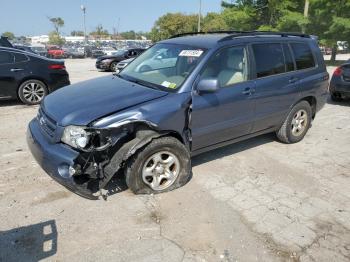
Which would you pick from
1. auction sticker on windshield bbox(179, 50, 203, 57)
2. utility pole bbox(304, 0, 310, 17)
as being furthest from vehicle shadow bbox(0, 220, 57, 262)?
utility pole bbox(304, 0, 310, 17)

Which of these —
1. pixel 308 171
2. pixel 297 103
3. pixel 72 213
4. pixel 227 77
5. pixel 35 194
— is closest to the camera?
pixel 72 213

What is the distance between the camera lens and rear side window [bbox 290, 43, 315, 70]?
5.48 metres

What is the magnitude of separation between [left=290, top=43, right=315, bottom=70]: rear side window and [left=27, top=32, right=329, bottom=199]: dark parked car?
3cm

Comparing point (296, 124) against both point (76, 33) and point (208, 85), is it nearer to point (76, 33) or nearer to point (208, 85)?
point (208, 85)

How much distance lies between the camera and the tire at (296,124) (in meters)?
5.64

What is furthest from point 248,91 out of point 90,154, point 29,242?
point 29,242

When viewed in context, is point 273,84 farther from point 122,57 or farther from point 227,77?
point 122,57

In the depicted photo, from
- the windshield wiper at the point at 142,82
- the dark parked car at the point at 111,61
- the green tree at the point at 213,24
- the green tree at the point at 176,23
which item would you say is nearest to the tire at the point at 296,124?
the windshield wiper at the point at 142,82

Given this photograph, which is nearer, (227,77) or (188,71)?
(188,71)

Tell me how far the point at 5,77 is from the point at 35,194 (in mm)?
5144

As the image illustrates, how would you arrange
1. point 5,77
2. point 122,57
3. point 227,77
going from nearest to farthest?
point 227,77 < point 5,77 < point 122,57

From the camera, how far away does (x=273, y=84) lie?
4980 mm

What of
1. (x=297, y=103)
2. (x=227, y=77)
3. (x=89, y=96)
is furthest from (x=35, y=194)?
(x=297, y=103)

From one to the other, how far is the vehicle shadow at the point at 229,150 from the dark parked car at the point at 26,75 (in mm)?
5231
